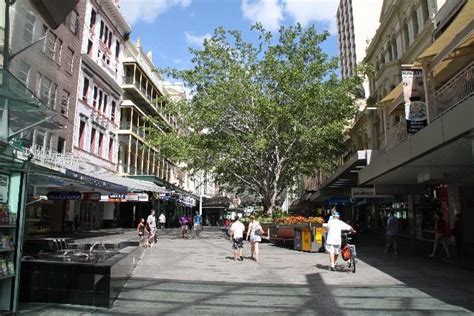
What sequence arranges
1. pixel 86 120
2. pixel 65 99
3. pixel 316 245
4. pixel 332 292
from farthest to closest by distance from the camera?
pixel 86 120
pixel 65 99
pixel 316 245
pixel 332 292

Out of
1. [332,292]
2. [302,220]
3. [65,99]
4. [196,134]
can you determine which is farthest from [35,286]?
[65,99]

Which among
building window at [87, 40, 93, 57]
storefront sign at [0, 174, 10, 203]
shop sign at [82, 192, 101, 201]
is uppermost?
building window at [87, 40, 93, 57]

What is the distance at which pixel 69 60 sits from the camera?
33094 millimetres

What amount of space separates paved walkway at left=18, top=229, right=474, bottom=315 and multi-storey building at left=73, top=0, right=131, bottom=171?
76.7ft

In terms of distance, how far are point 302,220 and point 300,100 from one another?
870cm

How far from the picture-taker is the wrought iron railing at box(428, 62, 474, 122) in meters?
11.6

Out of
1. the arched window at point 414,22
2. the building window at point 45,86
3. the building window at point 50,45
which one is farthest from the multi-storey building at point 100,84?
the arched window at point 414,22

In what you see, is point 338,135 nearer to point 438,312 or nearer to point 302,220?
point 302,220

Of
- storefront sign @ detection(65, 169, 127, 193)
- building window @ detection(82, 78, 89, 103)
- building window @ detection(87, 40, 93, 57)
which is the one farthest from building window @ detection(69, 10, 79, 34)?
storefront sign @ detection(65, 169, 127, 193)

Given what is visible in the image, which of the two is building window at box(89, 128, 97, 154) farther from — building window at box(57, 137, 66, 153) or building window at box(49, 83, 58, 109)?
building window at box(49, 83, 58, 109)

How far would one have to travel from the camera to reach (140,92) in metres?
47.0

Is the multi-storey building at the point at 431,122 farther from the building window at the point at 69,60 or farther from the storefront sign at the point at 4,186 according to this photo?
the building window at the point at 69,60

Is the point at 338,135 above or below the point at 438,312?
above

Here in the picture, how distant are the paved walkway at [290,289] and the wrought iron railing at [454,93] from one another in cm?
442
